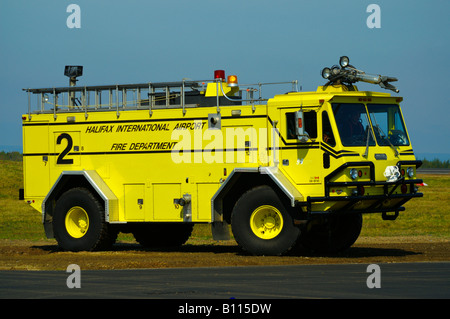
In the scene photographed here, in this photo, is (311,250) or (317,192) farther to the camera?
(311,250)

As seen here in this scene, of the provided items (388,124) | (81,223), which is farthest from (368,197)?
(81,223)

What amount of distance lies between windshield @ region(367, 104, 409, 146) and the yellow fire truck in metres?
0.03

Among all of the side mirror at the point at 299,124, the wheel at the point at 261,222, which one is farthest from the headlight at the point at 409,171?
the wheel at the point at 261,222

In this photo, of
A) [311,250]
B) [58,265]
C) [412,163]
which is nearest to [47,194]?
[58,265]

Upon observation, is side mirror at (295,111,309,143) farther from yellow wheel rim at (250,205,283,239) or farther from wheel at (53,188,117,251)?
wheel at (53,188,117,251)

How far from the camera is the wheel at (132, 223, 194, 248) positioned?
2322cm

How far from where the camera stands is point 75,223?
2194 centimetres

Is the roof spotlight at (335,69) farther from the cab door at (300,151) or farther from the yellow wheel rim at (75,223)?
the yellow wheel rim at (75,223)

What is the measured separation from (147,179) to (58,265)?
3.58m

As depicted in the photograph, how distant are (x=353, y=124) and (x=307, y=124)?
0.95 m

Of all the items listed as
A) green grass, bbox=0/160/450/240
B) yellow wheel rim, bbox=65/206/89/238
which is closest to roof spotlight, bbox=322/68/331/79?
yellow wheel rim, bbox=65/206/89/238

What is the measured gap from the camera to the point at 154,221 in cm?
2091
